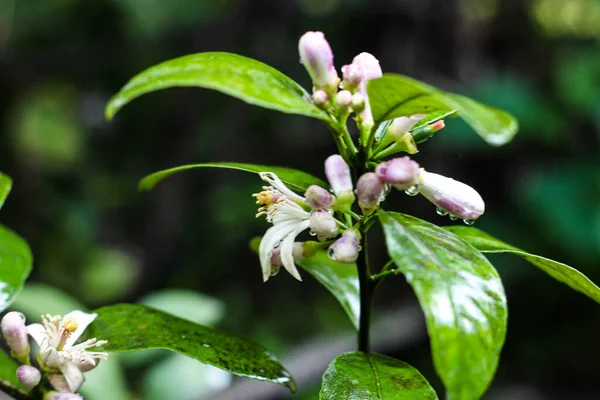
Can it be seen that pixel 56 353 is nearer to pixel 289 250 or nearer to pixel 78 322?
pixel 78 322

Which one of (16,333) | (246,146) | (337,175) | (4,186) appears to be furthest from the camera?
(246,146)

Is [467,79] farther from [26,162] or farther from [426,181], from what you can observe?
[426,181]

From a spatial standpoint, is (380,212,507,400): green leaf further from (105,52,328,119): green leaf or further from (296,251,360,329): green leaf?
(296,251,360,329): green leaf

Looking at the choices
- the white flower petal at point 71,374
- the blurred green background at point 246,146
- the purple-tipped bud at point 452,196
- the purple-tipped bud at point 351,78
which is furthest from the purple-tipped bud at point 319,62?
the blurred green background at point 246,146

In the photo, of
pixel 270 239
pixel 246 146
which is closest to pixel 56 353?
pixel 270 239

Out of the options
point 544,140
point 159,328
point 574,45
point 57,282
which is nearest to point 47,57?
point 57,282

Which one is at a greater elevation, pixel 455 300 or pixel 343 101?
pixel 343 101

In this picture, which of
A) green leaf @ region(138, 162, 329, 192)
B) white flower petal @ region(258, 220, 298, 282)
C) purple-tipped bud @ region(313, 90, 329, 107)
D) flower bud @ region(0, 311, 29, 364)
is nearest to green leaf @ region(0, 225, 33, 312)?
flower bud @ region(0, 311, 29, 364)
